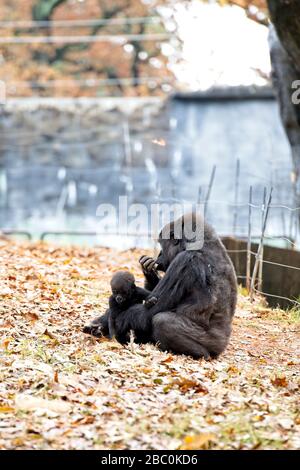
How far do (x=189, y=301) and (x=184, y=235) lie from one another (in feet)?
1.91

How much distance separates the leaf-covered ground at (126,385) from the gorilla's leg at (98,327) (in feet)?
0.34

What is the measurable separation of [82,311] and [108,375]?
98.2 inches

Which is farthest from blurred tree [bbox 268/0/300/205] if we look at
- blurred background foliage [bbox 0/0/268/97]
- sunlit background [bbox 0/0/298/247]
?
blurred background foliage [bbox 0/0/268/97]

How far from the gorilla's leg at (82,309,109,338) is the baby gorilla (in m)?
0.19

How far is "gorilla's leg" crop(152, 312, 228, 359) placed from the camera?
288 inches

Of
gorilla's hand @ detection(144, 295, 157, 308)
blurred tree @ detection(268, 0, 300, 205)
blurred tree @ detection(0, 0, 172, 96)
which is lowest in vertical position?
gorilla's hand @ detection(144, 295, 157, 308)

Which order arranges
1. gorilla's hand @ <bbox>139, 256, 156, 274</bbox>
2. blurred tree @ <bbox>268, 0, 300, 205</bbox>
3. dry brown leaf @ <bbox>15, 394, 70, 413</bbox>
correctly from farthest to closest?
blurred tree @ <bbox>268, 0, 300, 205</bbox> → gorilla's hand @ <bbox>139, 256, 156, 274</bbox> → dry brown leaf @ <bbox>15, 394, 70, 413</bbox>

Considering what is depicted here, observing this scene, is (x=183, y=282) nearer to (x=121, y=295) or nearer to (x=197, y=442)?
(x=121, y=295)

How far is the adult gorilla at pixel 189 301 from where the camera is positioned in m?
7.32

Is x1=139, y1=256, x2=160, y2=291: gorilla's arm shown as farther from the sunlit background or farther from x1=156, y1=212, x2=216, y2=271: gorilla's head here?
the sunlit background

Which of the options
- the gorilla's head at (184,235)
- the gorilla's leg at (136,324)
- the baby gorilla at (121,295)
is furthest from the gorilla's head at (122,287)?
the gorilla's head at (184,235)

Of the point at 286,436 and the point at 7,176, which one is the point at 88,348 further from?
the point at 7,176

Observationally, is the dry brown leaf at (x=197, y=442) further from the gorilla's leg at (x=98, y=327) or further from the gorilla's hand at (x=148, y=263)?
the gorilla's leg at (x=98, y=327)

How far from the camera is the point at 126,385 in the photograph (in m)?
6.39
